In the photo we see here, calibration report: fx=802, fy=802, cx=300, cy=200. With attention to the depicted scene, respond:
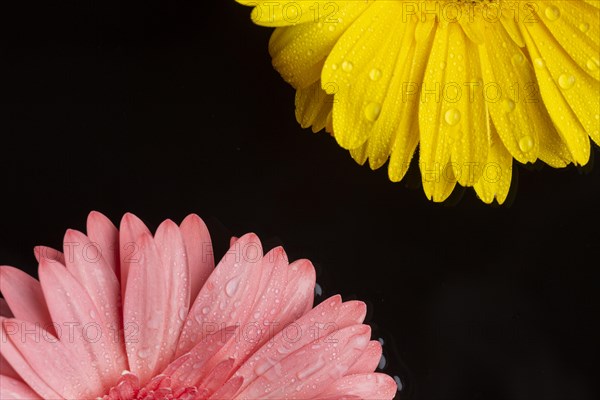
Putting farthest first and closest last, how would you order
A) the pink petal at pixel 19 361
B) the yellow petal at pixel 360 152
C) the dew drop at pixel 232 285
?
the yellow petal at pixel 360 152 → the dew drop at pixel 232 285 → the pink petal at pixel 19 361

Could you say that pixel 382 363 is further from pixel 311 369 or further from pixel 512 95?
pixel 512 95

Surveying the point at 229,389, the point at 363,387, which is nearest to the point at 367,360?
the point at 363,387

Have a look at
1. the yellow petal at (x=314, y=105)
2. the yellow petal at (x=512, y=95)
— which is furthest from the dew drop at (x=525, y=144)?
the yellow petal at (x=314, y=105)

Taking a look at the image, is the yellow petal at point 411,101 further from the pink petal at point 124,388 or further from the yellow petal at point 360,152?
the pink petal at point 124,388

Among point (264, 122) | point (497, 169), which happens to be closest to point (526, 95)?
point (497, 169)

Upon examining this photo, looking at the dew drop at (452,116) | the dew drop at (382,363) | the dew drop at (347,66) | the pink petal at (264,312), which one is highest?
the dew drop at (347,66)
